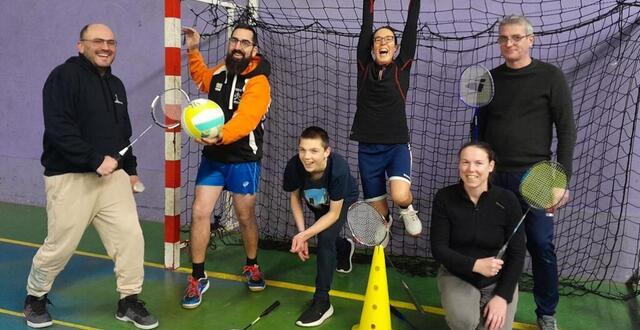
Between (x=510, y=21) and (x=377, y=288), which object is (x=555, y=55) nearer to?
(x=510, y=21)

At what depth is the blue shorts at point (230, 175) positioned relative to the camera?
12.0 ft

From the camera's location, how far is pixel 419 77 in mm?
4707

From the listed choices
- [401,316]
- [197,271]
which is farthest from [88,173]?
[401,316]

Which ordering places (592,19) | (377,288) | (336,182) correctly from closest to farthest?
1. (377,288)
2. (336,182)
3. (592,19)

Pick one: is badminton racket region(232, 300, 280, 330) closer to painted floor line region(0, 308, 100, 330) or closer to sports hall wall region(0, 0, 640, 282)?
painted floor line region(0, 308, 100, 330)

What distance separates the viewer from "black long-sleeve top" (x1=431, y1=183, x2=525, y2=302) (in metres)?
2.75

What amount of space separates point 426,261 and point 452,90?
5.29 feet

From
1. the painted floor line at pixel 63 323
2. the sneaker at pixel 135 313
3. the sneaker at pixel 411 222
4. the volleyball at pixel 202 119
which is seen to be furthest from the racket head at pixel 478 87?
the painted floor line at pixel 63 323

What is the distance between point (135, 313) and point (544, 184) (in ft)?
8.78

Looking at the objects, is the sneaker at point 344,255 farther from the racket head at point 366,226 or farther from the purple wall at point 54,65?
the purple wall at point 54,65

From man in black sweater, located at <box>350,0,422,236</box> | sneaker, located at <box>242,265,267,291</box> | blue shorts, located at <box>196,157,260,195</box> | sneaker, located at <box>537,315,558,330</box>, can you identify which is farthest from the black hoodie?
sneaker, located at <box>537,315,558,330</box>

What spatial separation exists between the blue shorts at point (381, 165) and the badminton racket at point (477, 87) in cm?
63

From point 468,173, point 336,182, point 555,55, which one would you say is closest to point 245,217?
point 336,182

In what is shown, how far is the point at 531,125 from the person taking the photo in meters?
3.10
